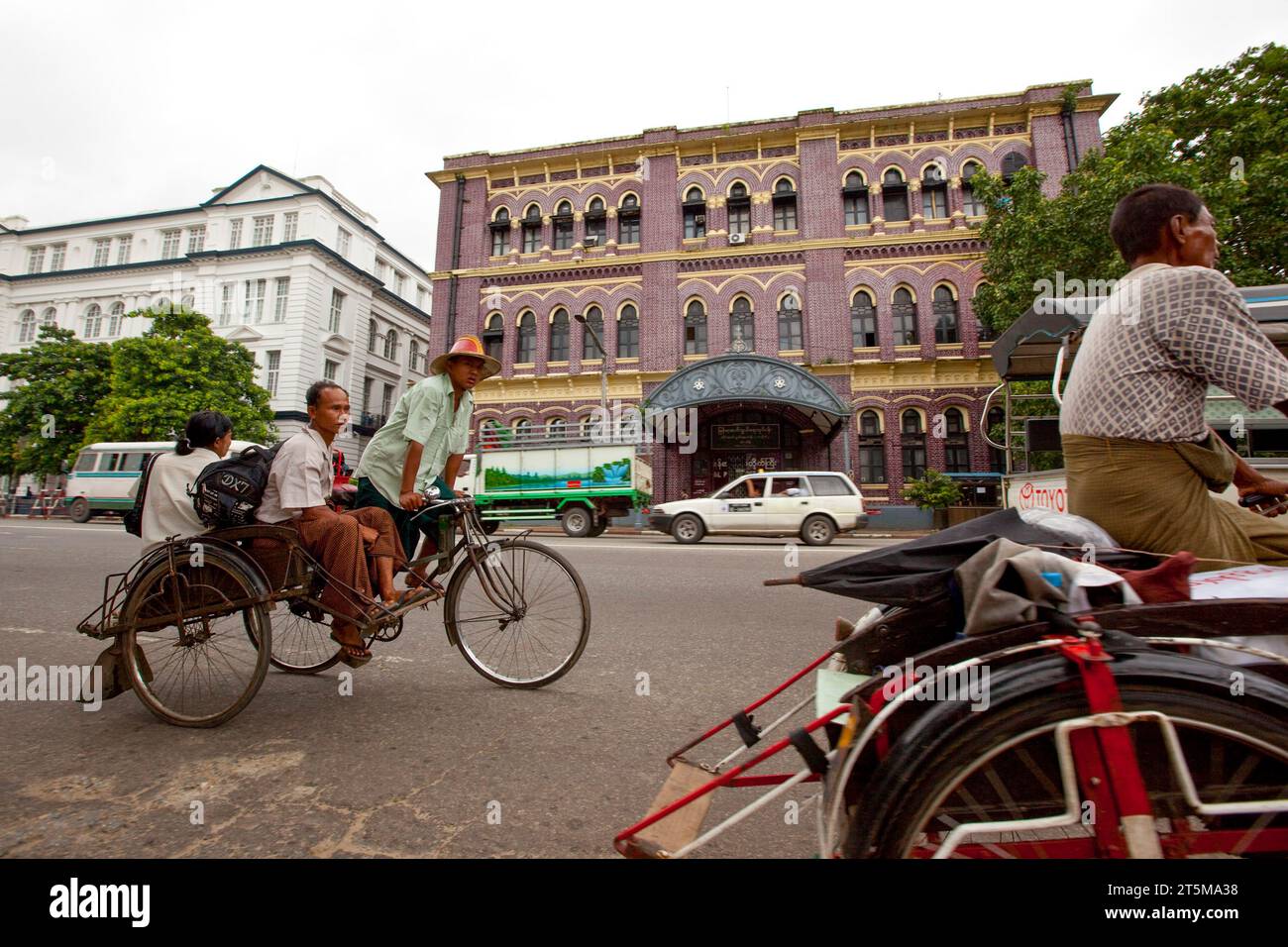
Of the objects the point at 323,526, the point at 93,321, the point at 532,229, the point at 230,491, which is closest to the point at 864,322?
the point at 532,229

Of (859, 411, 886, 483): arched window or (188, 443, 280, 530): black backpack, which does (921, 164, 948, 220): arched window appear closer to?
(859, 411, 886, 483): arched window

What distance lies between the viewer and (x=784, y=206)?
74.5 feet

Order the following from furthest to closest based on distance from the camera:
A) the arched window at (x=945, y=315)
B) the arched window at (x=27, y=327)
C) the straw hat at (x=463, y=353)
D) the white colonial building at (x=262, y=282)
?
1. the arched window at (x=27, y=327)
2. the white colonial building at (x=262, y=282)
3. the arched window at (x=945, y=315)
4. the straw hat at (x=463, y=353)

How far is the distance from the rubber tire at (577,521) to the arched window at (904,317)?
13.5 metres

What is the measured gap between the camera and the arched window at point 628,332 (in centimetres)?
2295

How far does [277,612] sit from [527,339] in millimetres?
21988

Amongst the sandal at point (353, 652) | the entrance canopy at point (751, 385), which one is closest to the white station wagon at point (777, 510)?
the entrance canopy at point (751, 385)

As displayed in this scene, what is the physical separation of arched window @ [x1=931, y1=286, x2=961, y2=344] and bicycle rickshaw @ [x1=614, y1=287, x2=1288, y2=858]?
2250 cm

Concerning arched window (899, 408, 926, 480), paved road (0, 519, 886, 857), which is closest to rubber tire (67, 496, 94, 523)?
paved road (0, 519, 886, 857)

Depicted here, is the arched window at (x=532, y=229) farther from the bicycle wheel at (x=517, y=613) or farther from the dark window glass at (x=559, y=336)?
the bicycle wheel at (x=517, y=613)

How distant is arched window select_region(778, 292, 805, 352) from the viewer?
21750 mm

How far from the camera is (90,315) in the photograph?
34.8 meters
